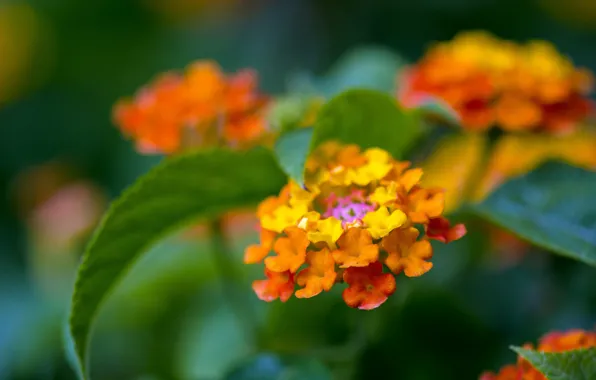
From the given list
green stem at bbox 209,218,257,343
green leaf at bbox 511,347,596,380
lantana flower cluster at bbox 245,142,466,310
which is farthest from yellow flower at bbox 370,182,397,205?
green stem at bbox 209,218,257,343

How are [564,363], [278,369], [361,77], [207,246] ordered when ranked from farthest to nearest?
[207,246]
[361,77]
[278,369]
[564,363]

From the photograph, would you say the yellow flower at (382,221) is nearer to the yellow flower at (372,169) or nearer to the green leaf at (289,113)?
the yellow flower at (372,169)

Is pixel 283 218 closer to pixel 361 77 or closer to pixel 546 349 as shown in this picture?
pixel 546 349

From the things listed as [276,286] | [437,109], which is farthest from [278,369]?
[437,109]

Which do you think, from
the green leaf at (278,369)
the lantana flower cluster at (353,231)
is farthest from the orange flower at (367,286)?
the green leaf at (278,369)

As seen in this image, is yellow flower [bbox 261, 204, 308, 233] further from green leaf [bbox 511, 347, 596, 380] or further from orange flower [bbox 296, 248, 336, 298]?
green leaf [bbox 511, 347, 596, 380]

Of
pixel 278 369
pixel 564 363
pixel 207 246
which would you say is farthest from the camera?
pixel 207 246

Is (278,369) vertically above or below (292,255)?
below

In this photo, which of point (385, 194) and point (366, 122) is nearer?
point (385, 194)
